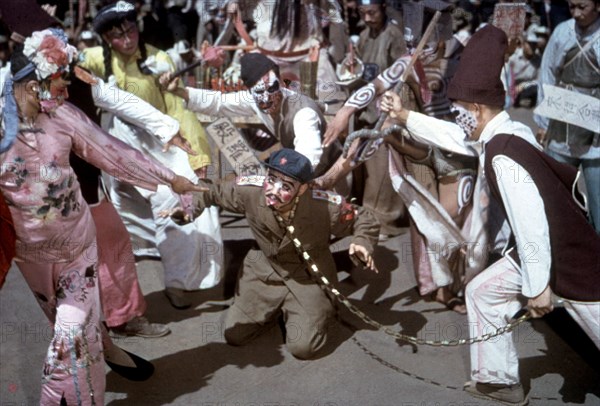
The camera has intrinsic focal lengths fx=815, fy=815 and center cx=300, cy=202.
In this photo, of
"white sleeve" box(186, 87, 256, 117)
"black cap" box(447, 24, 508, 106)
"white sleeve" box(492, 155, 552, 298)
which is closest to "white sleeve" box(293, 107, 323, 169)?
"white sleeve" box(186, 87, 256, 117)

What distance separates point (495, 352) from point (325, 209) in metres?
1.21

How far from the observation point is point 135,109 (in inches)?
191

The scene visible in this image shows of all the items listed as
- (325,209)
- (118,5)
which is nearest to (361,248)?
(325,209)

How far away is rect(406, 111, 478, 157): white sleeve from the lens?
4.31 m

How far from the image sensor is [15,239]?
3.47 metres

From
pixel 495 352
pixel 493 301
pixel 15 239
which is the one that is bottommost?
pixel 495 352

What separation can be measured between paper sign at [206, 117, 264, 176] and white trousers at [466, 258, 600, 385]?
2.16 m

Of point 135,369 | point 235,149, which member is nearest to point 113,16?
point 235,149

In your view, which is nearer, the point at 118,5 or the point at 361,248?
the point at 361,248

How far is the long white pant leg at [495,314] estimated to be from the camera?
3840 millimetres

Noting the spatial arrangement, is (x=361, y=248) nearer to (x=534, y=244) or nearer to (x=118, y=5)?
(x=534, y=244)

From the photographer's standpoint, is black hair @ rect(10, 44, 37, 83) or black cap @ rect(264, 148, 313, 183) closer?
black hair @ rect(10, 44, 37, 83)

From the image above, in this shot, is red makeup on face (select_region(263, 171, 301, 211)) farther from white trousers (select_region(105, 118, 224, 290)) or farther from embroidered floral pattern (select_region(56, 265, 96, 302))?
embroidered floral pattern (select_region(56, 265, 96, 302))

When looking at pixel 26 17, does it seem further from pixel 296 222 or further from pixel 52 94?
pixel 296 222
